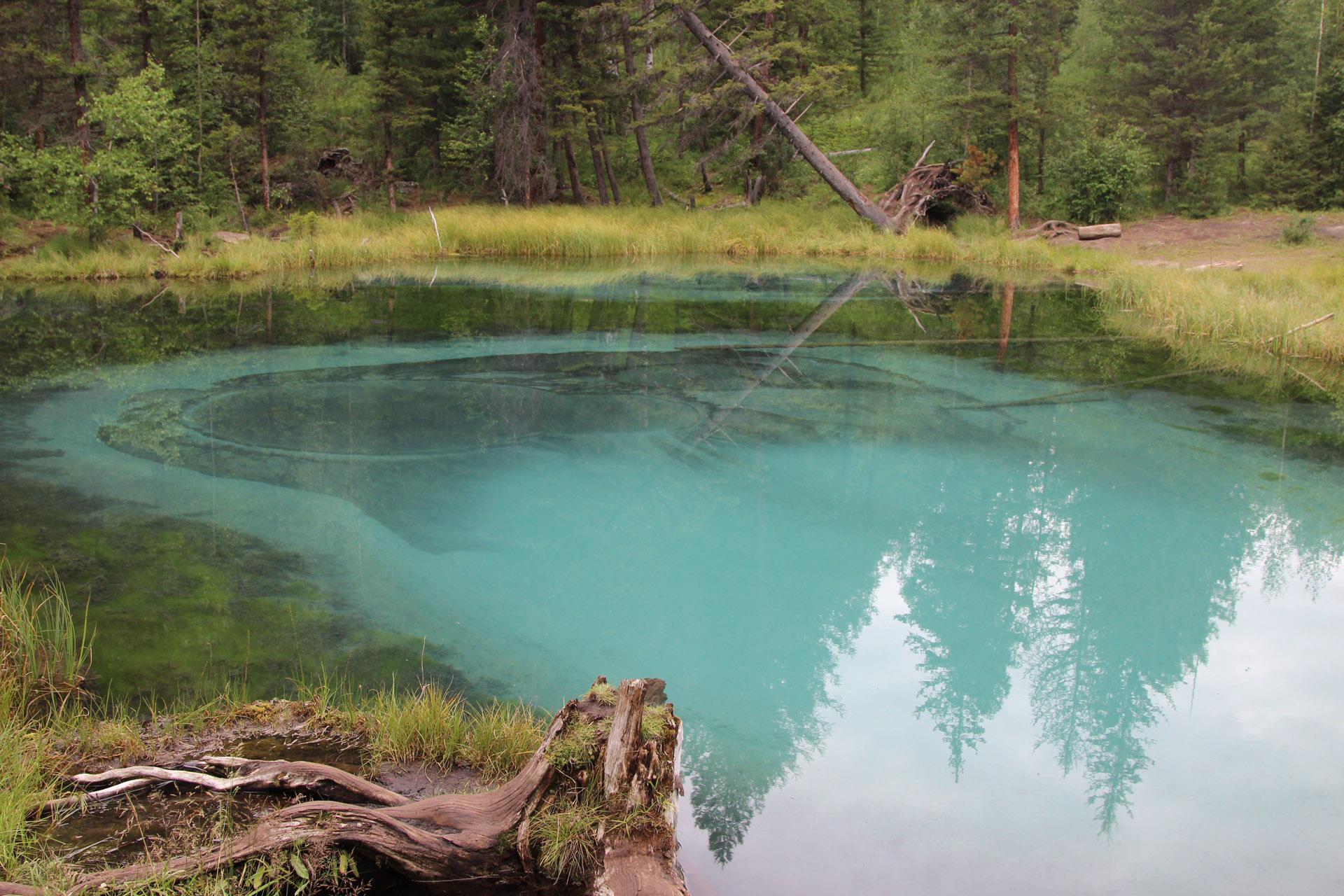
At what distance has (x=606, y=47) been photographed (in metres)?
24.7

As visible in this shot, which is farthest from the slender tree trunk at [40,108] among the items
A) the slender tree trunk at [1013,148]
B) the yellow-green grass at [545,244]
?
the slender tree trunk at [1013,148]

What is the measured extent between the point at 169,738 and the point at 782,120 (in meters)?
21.3

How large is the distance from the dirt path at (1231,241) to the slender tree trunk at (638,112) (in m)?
10.1

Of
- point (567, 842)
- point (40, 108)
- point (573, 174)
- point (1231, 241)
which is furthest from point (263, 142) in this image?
point (567, 842)

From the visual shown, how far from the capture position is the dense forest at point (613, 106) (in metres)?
20.1

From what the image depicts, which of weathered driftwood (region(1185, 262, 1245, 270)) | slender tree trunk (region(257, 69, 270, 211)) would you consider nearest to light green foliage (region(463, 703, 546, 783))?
weathered driftwood (region(1185, 262, 1245, 270))

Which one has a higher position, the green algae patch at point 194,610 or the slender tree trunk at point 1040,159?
the slender tree trunk at point 1040,159

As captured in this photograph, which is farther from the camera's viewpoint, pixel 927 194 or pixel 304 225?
pixel 927 194

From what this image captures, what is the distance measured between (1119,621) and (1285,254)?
14490 mm

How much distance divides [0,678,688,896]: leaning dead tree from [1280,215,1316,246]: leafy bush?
1874cm

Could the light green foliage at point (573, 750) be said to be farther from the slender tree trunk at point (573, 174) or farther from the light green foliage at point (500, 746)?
the slender tree trunk at point (573, 174)

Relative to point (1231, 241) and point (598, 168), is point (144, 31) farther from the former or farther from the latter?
point (1231, 241)

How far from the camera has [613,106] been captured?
2495cm

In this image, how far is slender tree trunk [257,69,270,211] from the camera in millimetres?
22703
